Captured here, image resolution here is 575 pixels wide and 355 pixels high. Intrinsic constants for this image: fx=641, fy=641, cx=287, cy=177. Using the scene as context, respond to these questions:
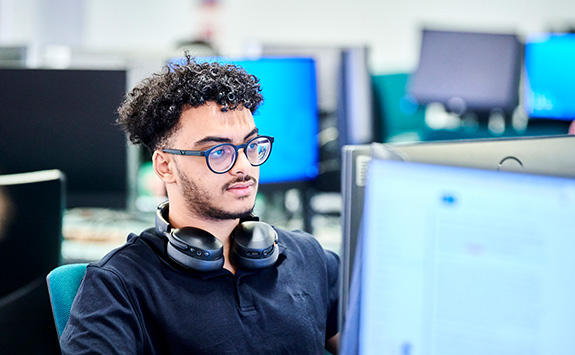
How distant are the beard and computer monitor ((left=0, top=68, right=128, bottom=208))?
1039 millimetres

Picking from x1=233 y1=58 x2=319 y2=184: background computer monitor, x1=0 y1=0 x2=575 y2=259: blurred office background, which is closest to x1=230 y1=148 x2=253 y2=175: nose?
x1=233 y1=58 x2=319 y2=184: background computer monitor

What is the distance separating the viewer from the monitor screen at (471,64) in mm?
2932

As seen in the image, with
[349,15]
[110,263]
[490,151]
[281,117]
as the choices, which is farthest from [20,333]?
[349,15]

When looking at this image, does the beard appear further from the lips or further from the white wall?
the white wall

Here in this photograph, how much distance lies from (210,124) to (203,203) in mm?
140

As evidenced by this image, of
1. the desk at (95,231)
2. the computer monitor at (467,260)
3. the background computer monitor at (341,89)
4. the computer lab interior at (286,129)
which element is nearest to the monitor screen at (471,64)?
the computer lab interior at (286,129)

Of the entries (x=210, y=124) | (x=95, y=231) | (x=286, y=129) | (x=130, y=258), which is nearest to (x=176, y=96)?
(x=210, y=124)

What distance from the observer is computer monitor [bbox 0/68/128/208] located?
211 centimetres

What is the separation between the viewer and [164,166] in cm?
118

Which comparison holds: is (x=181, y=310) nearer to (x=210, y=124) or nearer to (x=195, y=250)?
(x=195, y=250)

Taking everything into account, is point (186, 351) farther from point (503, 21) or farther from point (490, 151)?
point (503, 21)

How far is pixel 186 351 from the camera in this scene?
40.2 inches

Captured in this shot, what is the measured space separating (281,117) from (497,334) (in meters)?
1.81

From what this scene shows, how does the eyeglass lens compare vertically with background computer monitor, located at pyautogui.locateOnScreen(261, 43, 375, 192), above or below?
below
